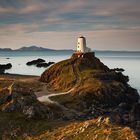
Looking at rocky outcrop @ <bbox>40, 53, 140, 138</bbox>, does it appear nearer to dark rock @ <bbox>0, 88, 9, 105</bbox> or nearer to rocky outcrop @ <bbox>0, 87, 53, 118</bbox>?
rocky outcrop @ <bbox>0, 87, 53, 118</bbox>

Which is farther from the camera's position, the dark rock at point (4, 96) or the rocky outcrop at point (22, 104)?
the dark rock at point (4, 96)

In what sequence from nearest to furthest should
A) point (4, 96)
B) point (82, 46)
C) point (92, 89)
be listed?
point (4, 96), point (92, 89), point (82, 46)

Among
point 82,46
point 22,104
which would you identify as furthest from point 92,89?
point 82,46

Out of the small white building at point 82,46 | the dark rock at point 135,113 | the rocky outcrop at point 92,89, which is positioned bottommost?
the dark rock at point 135,113

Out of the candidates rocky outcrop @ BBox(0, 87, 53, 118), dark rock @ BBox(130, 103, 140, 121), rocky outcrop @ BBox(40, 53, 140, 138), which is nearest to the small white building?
rocky outcrop @ BBox(40, 53, 140, 138)

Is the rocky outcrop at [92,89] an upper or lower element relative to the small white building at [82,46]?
lower

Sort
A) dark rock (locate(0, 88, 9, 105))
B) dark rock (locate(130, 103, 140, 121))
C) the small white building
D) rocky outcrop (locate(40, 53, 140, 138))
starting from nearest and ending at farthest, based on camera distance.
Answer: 1. dark rock (locate(0, 88, 9, 105))
2. dark rock (locate(130, 103, 140, 121))
3. rocky outcrop (locate(40, 53, 140, 138))
4. the small white building

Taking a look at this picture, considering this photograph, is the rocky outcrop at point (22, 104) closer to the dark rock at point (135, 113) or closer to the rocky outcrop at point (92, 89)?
the rocky outcrop at point (92, 89)

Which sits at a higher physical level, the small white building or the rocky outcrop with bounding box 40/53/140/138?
the small white building

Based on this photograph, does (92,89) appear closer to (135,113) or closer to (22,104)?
(135,113)

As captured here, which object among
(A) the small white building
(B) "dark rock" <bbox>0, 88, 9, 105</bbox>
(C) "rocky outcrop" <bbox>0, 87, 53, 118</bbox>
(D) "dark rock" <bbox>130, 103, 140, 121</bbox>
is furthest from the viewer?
(A) the small white building

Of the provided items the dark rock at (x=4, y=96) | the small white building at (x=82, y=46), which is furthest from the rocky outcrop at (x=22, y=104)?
the small white building at (x=82, y=46)

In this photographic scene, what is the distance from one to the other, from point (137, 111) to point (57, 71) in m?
35.2

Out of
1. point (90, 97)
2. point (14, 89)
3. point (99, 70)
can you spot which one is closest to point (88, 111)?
point (90, 97)
